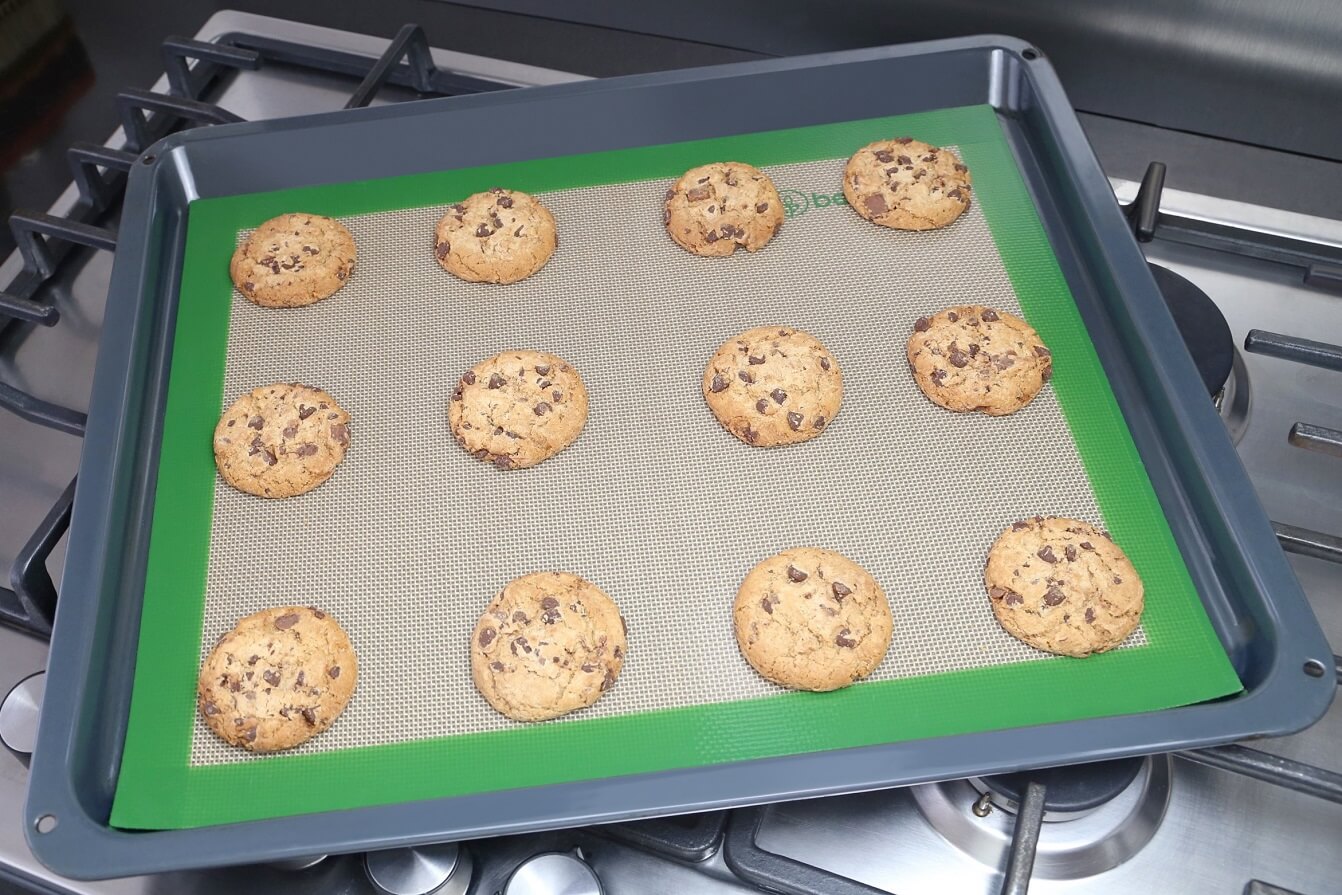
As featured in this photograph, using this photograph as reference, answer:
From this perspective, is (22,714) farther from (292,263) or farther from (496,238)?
(496,238)

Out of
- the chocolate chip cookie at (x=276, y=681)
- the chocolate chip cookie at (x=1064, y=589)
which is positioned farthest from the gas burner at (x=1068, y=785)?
the chocolate chip cookie at (x=276, y=681)

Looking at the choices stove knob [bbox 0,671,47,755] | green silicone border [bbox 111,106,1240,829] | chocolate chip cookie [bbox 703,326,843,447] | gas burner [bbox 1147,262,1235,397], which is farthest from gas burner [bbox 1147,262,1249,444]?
stove knob [bbox 0,671,47,755]

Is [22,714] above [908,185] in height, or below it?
below

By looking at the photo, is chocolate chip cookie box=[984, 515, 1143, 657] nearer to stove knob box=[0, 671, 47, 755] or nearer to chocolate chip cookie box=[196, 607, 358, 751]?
chocolate chip cookie box=[196, 607, 358, 751]

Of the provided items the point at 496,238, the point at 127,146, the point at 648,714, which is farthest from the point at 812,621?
the point at 127,146

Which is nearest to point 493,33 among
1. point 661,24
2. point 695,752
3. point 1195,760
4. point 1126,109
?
point 661,24
